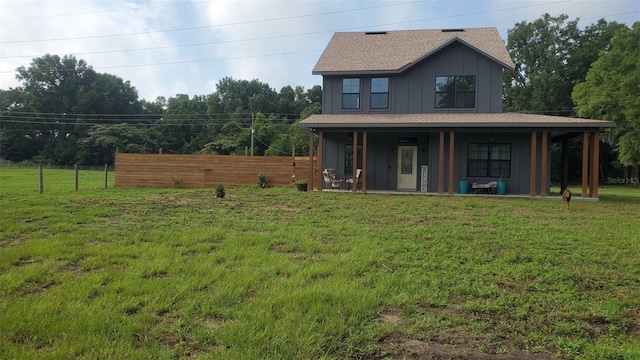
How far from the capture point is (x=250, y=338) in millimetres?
2799

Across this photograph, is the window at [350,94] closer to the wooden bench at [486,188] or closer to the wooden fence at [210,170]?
the wooden fence at [210,170]

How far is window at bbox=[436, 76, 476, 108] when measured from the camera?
15328 mm

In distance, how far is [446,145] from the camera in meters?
15.0

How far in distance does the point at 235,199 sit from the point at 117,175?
793cm

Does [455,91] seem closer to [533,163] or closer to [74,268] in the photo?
[533,163]

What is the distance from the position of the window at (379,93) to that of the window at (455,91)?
2.03 metres

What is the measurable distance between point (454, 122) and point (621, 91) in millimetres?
21421

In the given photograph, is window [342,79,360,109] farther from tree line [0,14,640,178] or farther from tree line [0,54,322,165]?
tree line [0,54,322,165]

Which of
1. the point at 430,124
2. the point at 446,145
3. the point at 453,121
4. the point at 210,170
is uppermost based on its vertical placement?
the point at 453,121

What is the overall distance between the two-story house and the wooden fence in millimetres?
1527

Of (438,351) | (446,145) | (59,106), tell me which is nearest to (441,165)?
(446,145)

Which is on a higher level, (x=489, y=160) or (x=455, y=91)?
(x=455, y=91)

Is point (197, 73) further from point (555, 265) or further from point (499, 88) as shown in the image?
point (555, 265)

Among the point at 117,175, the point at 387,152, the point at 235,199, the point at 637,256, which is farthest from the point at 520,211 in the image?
the point at 117,175
